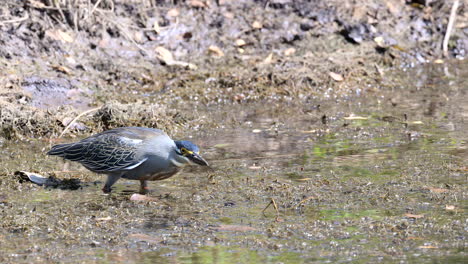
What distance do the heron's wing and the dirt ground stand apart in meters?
0.23

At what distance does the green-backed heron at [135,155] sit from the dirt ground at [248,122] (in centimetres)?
19

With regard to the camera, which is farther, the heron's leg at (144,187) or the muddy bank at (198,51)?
the muddy bank at (198,51)

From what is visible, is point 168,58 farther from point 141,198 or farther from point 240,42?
point 141,198

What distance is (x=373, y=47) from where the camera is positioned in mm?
12148

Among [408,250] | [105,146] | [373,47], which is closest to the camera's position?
[408,250]

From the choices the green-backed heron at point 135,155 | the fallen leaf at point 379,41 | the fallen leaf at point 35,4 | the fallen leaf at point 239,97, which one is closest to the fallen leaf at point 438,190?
the green-backed heron at point 135,155

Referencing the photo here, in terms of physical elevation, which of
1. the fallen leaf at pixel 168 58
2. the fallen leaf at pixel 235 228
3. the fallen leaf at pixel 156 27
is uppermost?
the fallen leaf at pixel 156 27

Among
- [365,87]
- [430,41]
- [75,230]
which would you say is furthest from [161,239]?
[430,41]

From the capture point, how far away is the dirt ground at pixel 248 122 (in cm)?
525

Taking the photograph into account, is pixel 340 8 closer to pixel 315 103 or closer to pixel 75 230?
pixel 315 103

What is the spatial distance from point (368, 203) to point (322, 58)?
18.7 feet

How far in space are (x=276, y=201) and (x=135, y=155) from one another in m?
1.24

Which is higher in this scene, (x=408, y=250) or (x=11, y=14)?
(x=11, y=14)

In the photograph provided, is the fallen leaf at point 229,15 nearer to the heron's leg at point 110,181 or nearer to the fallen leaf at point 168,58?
the fallen leaf at point 168,58
